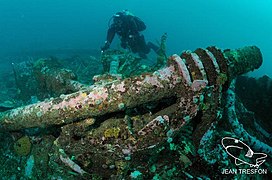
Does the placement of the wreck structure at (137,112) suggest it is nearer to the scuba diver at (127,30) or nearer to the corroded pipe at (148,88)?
the corroded pipe at (148,88)

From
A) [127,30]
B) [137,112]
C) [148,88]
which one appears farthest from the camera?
[127,30]

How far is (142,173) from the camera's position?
315 centimetres

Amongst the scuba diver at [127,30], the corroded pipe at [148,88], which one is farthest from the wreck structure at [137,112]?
the scuba diver at [127,30]

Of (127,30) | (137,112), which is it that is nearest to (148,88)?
(137,112)

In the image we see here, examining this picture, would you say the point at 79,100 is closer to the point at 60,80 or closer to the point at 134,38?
the point at 60,80

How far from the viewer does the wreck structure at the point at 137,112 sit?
3031 mm

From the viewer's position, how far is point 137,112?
11.0 feet

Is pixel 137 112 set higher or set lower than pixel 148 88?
lower

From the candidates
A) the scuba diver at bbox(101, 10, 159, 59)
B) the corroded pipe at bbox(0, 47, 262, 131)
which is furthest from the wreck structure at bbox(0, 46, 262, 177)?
the scuba diver at bbox(101, 10, 159, 59)

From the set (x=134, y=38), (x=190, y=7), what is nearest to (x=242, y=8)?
(x=190, y=7)

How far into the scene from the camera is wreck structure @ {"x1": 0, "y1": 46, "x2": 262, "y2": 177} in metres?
3.03

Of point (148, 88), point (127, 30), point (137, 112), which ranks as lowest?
point (137, 112)

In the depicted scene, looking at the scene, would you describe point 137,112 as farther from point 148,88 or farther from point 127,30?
point 127,30

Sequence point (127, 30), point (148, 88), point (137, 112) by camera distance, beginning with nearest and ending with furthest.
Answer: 1. point (148, 88)
2. point (137, 112)
3. point (127, 30)
